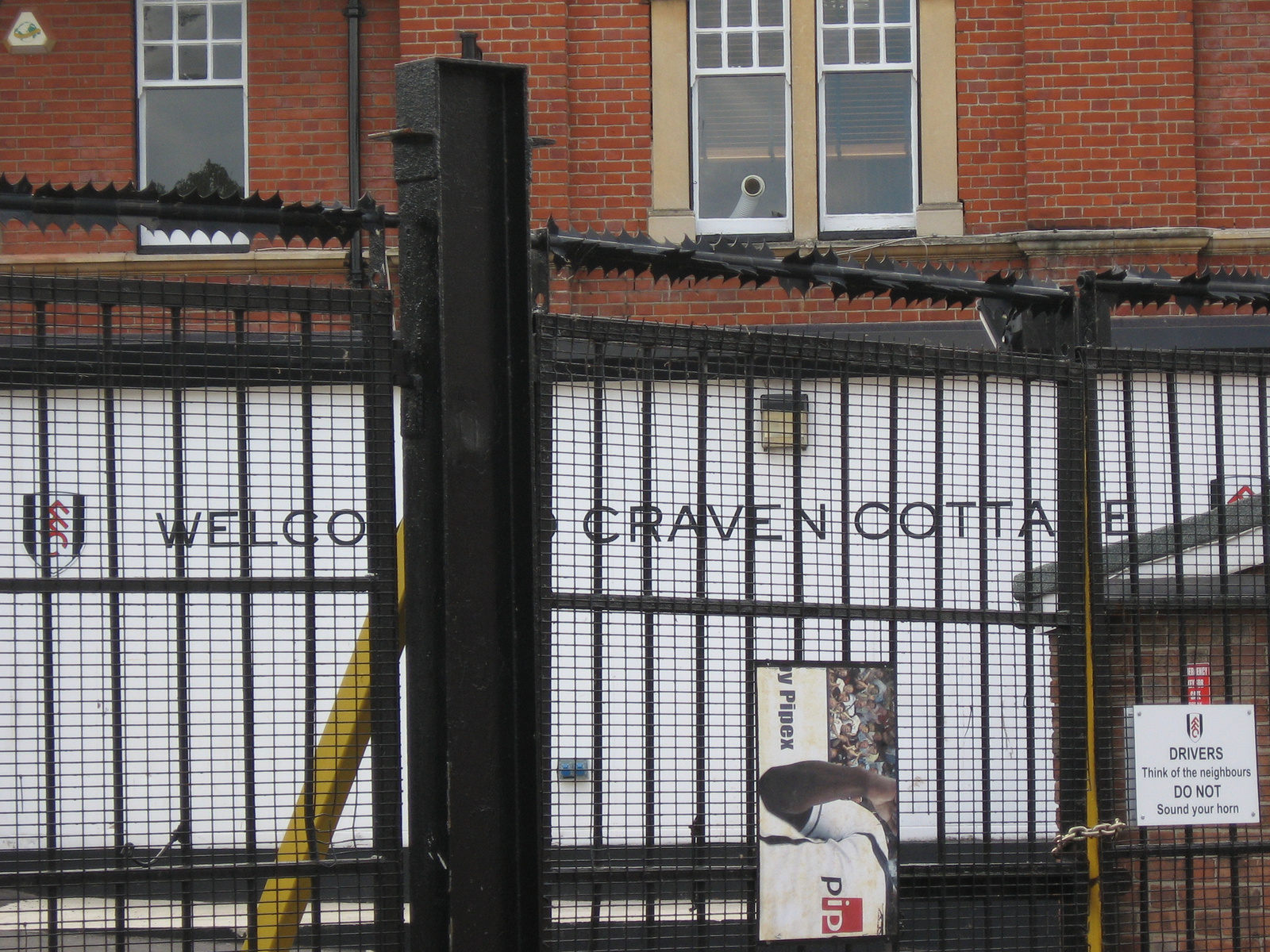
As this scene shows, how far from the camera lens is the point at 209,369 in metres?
3.13

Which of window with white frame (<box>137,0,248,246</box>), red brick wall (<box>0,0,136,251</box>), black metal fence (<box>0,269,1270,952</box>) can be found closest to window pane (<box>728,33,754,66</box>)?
window with white frame (<box>137,0,248,246</box>)

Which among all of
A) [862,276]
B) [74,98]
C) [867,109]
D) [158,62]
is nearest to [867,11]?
[867,109]

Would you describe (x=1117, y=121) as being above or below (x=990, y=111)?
below

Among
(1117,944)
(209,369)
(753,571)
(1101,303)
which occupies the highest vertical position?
(1101,303)

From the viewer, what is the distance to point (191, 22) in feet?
32.8

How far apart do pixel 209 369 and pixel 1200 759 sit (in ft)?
10.1

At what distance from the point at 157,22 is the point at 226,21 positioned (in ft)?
1.79

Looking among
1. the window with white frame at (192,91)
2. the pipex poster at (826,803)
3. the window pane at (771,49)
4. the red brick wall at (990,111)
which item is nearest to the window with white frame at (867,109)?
the window pane at (771,49)

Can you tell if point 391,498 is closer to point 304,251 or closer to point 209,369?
point 209,369

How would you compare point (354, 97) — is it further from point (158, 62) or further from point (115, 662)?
point (115, 662)

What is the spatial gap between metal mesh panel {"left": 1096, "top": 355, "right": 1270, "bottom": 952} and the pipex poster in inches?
30.5

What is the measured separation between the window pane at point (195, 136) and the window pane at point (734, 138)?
3.65 m

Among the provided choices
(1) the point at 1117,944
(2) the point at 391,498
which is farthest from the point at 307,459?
(1) the point at 1117,944

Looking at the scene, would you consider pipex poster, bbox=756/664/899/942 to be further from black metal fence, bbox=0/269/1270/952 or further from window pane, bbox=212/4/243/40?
window pane, bbox=212/4/243/40
